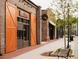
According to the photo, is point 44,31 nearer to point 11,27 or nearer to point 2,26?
point 11,27

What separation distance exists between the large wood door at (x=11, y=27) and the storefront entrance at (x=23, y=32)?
6.64ft

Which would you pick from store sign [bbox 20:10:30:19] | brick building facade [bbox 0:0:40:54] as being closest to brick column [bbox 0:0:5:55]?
brick building facade [bbox 0:0:40:54]

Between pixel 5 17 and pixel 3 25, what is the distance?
858 mm

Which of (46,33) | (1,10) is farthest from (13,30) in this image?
(46,33)

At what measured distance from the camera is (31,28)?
29125 millimetres

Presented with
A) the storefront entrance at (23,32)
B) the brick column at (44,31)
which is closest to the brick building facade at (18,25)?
the storefront entrance at (23,32)

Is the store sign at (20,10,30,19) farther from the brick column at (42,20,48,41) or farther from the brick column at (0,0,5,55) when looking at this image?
the brick column at (42,20,48,41)

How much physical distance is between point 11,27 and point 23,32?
5853 millimetres

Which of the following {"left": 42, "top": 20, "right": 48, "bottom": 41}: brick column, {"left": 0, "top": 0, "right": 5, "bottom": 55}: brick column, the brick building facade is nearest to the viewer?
{"left": 0, "top": 0, "right": 5, "bottom": 55}: brick column

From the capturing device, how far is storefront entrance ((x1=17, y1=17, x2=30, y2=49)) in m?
23.6

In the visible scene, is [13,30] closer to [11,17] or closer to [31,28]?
[11,17]

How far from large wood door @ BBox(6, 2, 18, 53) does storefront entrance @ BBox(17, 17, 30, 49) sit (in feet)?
6.64

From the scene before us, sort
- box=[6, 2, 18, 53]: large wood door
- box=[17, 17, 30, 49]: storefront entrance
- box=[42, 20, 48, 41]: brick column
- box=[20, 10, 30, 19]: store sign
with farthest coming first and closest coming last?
box=[42, 20, 48, 41]: brick column < box=[20, 10, 30, 19]: store sign < box=[17, 17, 30, 49]: storefront entrance < box=[6, 2, 18, 53]: large wood door

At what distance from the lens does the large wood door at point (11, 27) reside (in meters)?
18.9
